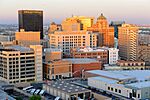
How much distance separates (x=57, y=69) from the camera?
31.2m

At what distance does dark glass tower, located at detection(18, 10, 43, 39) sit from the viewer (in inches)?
2404

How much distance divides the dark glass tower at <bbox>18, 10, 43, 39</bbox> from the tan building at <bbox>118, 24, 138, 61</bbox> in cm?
2008

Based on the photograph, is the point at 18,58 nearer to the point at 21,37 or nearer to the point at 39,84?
the point at 39,84

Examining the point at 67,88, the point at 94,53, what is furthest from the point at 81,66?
the point at 67,88

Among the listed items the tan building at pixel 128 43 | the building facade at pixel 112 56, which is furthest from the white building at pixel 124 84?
the tan building at pixel 128 43

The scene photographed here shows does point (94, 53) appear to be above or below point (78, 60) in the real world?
above

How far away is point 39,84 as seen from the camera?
27641 millimetres

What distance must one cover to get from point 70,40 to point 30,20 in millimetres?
19942

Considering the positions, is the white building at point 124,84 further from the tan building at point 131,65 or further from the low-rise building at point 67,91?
the tan building at point 131,65

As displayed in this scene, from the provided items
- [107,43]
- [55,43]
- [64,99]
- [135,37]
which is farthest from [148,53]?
[64,99]

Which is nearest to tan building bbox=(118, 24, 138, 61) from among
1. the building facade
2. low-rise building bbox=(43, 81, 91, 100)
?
the building facade

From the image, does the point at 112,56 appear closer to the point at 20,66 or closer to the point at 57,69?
the point at 57,69

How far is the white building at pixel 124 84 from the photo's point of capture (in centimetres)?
2242

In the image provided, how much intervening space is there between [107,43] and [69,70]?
1901cm
